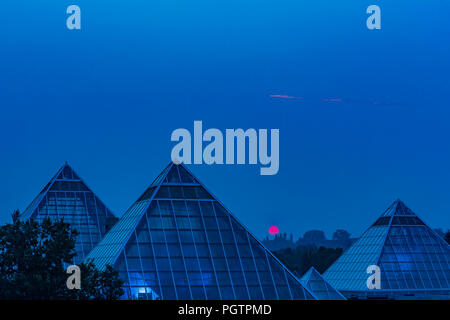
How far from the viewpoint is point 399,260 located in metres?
97.9

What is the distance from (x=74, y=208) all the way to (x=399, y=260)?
4234 cm

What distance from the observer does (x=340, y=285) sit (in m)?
100

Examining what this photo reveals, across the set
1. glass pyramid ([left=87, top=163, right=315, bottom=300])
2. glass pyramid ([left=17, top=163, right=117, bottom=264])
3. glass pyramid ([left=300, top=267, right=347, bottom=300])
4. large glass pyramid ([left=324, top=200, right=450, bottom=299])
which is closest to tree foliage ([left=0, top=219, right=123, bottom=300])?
glass pyramid ([left=87, top=163, right=315, bottom=300])

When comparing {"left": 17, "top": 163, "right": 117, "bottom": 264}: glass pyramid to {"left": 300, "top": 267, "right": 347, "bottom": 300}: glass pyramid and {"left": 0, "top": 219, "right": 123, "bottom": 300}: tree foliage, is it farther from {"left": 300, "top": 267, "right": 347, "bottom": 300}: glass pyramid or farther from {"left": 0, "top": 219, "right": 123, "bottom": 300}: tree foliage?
{"left": 0, "top": 219, "right": 123, "bottom": 300}: tree foliage

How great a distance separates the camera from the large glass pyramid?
314 feet

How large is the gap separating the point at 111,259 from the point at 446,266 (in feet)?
177

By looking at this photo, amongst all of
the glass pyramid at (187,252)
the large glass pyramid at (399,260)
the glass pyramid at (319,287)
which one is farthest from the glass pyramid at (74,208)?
the large glass pyramid at (399,260)

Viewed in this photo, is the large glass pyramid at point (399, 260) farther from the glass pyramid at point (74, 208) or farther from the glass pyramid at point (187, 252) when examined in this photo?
the glass pyramid at point (187, 252)

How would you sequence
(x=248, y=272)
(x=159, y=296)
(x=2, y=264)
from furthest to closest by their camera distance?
(x=248, y=272) < (x=159, y=296) < (x=2, y=264)

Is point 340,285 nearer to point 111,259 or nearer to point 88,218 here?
point 88,218

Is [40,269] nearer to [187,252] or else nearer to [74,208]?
[187,252]

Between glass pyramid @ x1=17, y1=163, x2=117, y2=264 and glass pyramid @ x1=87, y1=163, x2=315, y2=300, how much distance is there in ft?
93.2

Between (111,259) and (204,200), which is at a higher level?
(204,200)
